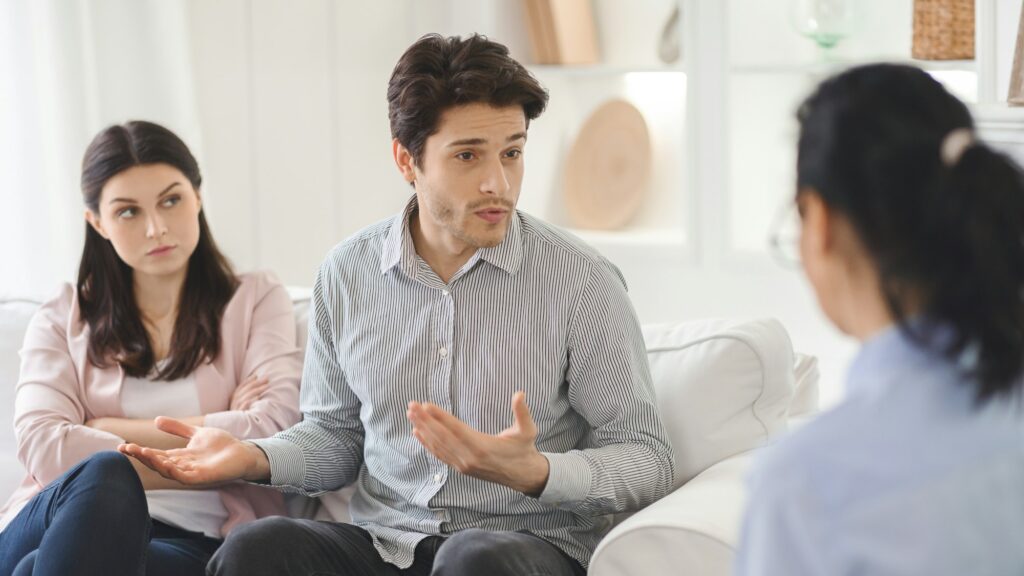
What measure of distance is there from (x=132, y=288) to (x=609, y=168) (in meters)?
1.75

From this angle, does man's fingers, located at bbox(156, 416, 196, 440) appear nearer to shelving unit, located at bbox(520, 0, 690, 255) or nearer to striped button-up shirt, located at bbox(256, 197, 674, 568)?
striped button-up shirt, located at bbox(256, 197, 674, 568)

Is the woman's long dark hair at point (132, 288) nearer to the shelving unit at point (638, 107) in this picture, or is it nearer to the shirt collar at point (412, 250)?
the shirt collar at point (412, 250)

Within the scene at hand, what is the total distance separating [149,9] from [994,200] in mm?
2582

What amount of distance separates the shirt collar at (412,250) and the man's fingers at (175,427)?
1.33 ft

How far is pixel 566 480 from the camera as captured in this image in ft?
5.72

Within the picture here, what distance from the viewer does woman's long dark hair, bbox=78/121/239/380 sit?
226 centimetres

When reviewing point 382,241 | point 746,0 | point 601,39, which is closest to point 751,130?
point 746,0

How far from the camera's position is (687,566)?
162cm

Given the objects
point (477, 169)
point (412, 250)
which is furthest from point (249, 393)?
point (477, 169)

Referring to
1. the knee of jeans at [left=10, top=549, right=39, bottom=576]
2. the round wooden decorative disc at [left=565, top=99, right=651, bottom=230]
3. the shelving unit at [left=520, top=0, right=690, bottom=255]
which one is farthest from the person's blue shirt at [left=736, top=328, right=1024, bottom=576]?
the round wooden decorative disc at [left=565, top=99, right=651, bottom=230]

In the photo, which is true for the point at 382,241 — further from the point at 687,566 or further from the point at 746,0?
the point at 746,0

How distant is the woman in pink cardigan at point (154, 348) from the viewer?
2.13 meters

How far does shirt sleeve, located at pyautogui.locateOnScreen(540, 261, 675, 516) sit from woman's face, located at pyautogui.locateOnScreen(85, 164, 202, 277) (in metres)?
0.83

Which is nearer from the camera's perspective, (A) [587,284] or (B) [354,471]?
(A) [587,284]
